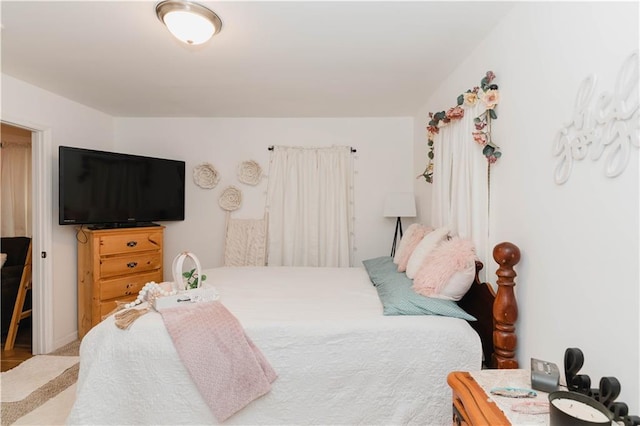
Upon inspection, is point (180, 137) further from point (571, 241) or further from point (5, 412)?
point (571, 241)

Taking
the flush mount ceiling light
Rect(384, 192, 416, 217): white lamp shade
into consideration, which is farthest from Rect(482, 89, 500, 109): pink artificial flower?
Rect(384, 192, 416, 217): white lamp shade

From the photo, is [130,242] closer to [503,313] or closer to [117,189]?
[117,189]

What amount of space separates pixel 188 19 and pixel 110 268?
2593 millimetres

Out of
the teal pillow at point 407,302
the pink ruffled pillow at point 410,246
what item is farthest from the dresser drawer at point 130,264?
the pink ruffled pillow at point 410,246

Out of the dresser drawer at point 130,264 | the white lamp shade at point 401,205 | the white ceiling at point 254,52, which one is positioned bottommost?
the dresser drawer at point 130,264

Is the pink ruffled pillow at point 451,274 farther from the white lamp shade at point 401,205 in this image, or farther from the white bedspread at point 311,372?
the white lamp shade at point 401,205

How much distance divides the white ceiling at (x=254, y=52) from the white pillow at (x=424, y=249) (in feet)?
4.17

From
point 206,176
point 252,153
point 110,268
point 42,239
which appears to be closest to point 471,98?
point 252,153

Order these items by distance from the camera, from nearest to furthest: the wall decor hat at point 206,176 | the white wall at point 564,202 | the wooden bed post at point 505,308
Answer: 1. the white wall at point 564,202
2. the wooden bed post at point 505,308
3. the wall decor hat at point 206,176

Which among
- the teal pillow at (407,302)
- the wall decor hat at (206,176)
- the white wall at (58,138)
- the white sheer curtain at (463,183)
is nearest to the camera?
the teal pillow at (407,302)

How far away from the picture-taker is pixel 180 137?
13.4 ft

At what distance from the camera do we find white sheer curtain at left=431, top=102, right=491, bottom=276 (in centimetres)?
204

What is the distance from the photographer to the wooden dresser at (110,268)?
3.17 m

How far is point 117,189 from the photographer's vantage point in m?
3.40
